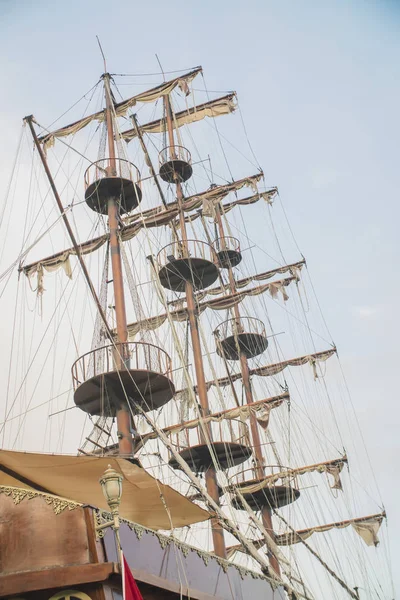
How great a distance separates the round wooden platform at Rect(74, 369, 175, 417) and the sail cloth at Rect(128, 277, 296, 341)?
22.8 ft

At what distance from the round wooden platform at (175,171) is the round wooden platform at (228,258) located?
7329 mm

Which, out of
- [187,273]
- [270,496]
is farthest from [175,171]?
[270,496]

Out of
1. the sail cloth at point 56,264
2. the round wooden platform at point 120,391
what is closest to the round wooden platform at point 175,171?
the sail cloth at point 56,264

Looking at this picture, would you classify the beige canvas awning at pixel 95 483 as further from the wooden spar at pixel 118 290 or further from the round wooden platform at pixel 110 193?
the round wooden platform at pixel 110 193

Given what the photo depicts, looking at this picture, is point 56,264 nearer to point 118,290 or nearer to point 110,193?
point 110,193

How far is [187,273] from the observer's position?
2527cm

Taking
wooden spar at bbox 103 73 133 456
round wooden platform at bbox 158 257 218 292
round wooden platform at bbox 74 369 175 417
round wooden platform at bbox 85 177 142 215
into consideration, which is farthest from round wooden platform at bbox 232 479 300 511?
round wooden platform at bbox 85 177 142 215

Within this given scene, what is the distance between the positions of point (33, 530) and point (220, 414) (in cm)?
1443

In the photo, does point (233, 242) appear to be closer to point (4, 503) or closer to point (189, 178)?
point (189, 178)

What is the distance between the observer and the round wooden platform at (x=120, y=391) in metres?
16.8

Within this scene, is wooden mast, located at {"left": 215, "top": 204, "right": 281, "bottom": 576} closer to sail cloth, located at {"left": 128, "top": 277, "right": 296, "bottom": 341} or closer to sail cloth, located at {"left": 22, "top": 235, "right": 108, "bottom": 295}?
sail cloth, located at {"left": 128, "top": 277, "right": 296, "bottom": 341}

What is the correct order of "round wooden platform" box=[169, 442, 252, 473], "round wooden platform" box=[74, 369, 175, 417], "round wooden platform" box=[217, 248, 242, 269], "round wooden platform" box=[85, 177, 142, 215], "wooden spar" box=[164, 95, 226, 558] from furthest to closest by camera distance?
"round wooden platform" box=[217, 248, 242, 269] → "round wooden platform" box=[169, 442, 252, 473] → "round wooden platform" box=[85, 177, 142, 215] → "wooden spar" box=[164, 95, 226, 558] → "round wooden platform" box=[74, 369, 175, 417]

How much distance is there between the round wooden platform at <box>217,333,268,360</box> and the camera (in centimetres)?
3073

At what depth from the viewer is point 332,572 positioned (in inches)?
910
